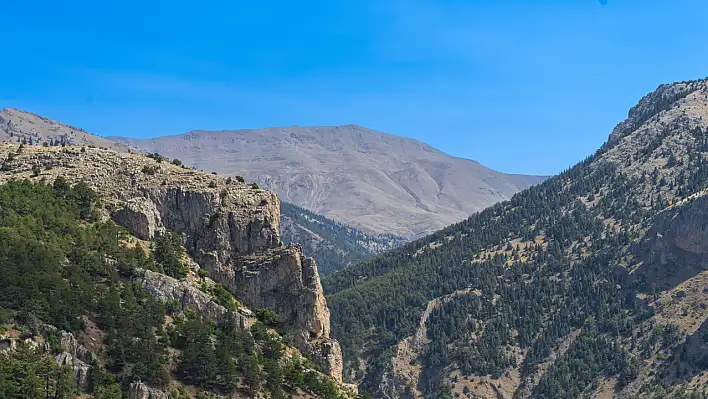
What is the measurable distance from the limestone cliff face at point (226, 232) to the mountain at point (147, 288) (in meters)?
0.20

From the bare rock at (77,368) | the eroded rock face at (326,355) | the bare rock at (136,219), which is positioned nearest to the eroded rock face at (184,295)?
the bare rock at (136,219)

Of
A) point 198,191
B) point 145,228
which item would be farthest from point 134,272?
point 198,191

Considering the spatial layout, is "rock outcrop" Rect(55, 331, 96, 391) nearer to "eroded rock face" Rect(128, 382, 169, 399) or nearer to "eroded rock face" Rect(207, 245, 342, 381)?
"eroded rock face" Rect(128, 382, 169, 399)

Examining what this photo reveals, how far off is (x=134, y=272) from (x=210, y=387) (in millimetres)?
18116

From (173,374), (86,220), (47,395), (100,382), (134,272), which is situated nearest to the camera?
(47,395)

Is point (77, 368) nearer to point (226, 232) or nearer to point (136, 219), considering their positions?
point (136, 219)

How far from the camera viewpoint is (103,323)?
9444cm

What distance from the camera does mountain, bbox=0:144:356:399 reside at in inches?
3388

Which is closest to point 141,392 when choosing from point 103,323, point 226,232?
point 103,323

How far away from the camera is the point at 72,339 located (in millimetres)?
86438

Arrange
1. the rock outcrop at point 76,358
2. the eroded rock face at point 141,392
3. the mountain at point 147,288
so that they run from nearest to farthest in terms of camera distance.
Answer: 1. the rock outcrop at point 76,358
2. the eroded rock face at point 141,392
3. the mountain at point 147,288

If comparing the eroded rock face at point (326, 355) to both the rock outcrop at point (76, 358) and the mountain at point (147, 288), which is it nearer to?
the mountain at point (147, 288)

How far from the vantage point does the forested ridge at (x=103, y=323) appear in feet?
270

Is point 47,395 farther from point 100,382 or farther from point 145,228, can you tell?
point 145,228
